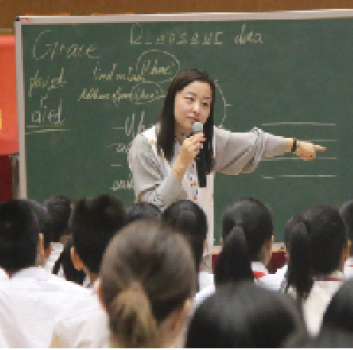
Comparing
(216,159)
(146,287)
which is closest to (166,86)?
(216,159)

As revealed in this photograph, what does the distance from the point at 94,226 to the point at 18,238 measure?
247mm

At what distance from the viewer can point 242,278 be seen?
1.69 meters

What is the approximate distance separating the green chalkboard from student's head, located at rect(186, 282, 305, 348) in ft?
8.71

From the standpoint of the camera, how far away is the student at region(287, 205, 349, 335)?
5.52ft

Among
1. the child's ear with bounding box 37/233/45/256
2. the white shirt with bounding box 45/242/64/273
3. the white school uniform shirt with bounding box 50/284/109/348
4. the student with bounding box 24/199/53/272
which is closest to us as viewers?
the white school uniform shirt with bounding box 50/284/109/348

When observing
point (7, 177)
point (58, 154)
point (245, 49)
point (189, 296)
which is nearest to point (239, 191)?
point (245, 49)

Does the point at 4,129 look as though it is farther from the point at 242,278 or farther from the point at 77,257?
the point at 242,278

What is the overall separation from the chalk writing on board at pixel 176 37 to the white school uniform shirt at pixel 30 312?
2.22 meters

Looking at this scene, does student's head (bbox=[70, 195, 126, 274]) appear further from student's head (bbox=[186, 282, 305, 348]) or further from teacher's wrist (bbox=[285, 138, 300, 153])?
teacher's wrist (bbox=[285, 138, 300, 153])

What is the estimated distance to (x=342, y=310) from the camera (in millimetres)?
1013

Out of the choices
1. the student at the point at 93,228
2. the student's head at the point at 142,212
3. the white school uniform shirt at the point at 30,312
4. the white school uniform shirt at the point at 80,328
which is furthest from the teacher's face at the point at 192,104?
the white school uniform shirt at the point at 80,328

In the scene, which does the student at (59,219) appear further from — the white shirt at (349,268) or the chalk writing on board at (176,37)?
the chalk writing on board at (176,37)

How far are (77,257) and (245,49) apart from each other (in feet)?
7.16

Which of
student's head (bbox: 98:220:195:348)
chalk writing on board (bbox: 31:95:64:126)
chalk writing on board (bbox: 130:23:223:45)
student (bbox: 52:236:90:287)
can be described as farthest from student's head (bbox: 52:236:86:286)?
chalk writing on board (bbox: 130:23:223:45)
